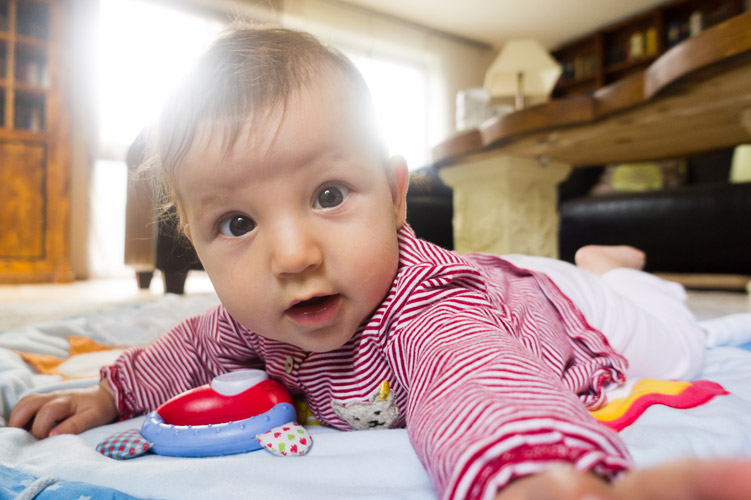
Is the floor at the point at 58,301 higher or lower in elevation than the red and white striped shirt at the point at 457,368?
lower

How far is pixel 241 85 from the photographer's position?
427 mm

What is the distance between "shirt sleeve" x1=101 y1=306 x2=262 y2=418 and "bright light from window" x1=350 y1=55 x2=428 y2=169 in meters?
3.98

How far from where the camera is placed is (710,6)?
13.2ft

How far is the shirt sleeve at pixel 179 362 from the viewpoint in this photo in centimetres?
Answer: 62

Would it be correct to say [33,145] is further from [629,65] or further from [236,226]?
[629,65]

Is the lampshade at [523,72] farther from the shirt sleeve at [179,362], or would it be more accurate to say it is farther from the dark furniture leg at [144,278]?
the shirt sleeve at [179,362]

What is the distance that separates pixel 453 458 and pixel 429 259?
0.82 feet

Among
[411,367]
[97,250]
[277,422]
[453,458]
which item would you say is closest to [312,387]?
[277,422]

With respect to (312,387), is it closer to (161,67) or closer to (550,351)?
(550,351)

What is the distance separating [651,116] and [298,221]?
3.95ft

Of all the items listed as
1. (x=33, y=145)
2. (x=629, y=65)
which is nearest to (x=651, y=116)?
(x=33, y=145)

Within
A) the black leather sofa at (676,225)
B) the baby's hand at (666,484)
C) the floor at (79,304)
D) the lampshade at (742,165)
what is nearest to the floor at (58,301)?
the floor at (79,304)

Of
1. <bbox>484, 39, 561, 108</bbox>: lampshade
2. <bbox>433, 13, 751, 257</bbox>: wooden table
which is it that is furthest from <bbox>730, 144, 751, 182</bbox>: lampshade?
<bbox>484, 39, 561, 108</bbox>: lampshade

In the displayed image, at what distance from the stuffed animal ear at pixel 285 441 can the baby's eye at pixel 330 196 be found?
21 centimetres
